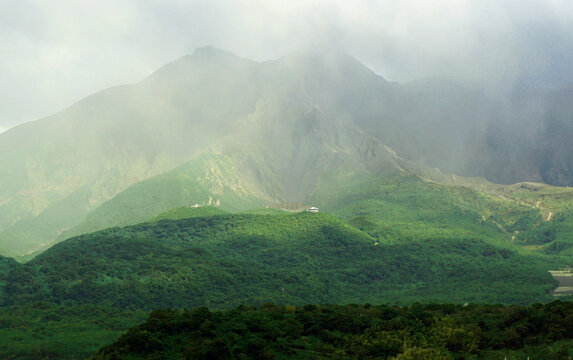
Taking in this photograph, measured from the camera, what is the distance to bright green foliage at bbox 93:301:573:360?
48.3 m

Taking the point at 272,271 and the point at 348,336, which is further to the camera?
the point at 272,271

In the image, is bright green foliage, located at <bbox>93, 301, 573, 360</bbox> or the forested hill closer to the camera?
bright green foliage, located at <bbox>93, 301, 573, 360</bbox>

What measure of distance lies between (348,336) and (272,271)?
105836mm

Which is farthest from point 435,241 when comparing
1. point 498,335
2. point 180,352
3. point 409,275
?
point 180,352

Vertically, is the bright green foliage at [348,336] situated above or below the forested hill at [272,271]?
below

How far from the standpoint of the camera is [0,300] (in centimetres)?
12056

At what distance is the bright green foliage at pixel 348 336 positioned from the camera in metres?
48.3

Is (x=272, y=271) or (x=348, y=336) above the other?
(x=272, y=271)

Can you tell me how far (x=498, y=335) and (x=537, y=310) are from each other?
7828mm

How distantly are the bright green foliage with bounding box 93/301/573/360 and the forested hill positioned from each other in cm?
6959

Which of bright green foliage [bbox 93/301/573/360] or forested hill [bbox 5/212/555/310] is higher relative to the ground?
forested hill [bbox 5/212/555/310]

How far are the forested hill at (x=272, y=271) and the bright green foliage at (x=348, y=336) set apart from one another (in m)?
69.6

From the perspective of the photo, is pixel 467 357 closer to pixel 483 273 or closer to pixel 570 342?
pixel 570 342

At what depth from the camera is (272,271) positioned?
522 ft
